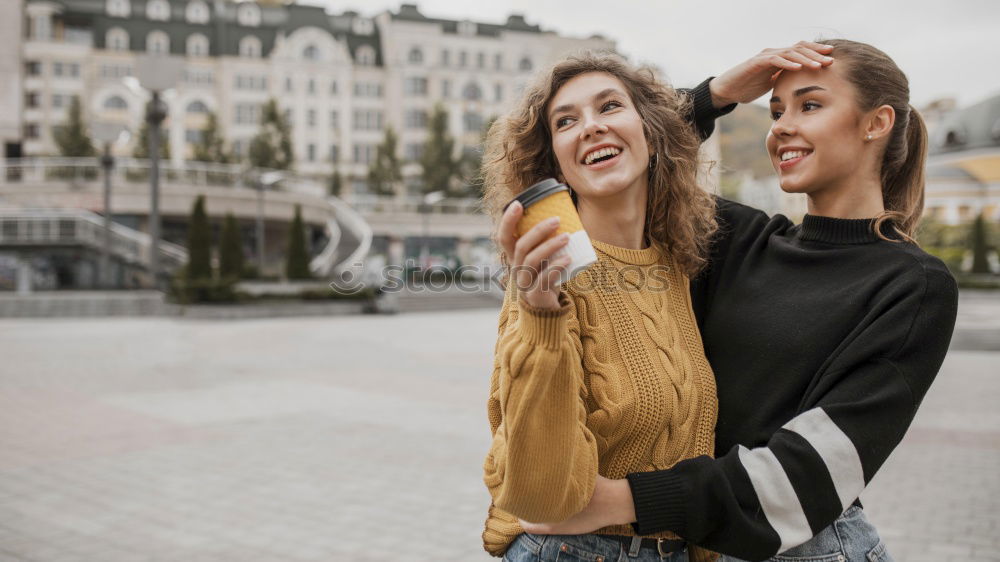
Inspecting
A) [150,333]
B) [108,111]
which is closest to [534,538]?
[150,333]

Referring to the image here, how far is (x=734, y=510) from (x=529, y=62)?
71206 mm

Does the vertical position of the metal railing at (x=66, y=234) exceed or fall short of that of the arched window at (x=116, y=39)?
it falls short

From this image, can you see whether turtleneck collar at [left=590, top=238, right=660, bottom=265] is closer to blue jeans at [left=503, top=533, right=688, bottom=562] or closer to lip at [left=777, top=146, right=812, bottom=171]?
lip at [left=777, top=146, right=812, bottom=171]

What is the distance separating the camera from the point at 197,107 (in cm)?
6288

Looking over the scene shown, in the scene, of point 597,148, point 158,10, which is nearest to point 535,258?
point 597,148

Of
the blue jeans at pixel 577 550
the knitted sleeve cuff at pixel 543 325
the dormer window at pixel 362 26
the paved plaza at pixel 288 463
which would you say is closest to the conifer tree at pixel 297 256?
the paved plaza at pixel 288 463

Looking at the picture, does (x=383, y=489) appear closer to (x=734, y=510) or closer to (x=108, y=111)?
(x=734, y=510)

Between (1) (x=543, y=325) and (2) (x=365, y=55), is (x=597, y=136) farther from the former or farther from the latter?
(2) (x=365, y=55)

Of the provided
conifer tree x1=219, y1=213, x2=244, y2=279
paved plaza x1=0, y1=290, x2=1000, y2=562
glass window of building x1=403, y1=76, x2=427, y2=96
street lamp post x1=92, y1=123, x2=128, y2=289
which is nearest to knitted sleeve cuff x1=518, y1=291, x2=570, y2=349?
paved plaza x1=0, y1=290, x2=1000, y2=562

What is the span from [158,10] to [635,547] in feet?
242

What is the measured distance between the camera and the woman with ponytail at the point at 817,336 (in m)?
1.58

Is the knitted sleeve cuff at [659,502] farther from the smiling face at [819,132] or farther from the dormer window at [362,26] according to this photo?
the dormer window at [362,26]

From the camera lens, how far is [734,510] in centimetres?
156

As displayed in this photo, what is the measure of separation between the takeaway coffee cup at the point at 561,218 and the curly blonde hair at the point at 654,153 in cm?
60
